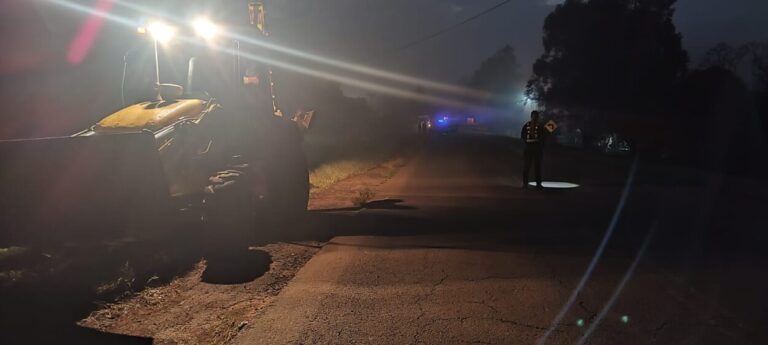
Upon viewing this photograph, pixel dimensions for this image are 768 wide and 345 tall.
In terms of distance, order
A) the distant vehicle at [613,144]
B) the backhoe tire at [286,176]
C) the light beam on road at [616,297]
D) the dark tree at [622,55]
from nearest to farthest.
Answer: the light beam on road at [616,297] → the backhoe tire at [286,176] → the distant vehicle at [613,144] → the dark tree at [622,55]

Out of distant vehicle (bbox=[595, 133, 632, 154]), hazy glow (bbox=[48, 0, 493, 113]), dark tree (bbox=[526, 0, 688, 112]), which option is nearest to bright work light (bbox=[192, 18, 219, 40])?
hazy glow (bbox=[48, 0, 493, 113])

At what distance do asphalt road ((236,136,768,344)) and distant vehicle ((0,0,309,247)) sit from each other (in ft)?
4.47

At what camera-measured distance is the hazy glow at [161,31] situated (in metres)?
7.65

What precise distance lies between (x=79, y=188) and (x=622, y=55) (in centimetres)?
3643

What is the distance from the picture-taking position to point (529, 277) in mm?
6020

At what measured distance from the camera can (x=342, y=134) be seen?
4850 centimetres

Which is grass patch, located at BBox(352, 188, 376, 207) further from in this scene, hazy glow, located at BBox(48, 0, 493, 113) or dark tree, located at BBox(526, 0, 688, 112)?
dark tree, located at BBox(526, 0, 688, 112)

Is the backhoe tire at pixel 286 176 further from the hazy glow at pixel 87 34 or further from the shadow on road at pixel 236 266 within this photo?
the hazy glow at pixel 87 34

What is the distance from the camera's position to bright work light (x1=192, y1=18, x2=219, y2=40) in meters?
8.07

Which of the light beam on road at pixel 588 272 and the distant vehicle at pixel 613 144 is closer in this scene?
the light beam on road at pixel 588 272

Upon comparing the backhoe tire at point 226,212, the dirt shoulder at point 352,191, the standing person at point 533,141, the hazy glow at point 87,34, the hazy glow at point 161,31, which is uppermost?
the hazy glow at point 87,34

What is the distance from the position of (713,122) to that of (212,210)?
2701 cm

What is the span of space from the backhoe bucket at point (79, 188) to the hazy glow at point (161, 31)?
2.13 metres

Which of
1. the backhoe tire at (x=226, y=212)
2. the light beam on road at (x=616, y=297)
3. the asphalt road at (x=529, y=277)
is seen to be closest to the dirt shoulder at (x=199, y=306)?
the asphalt road at (x=529, y=277)
